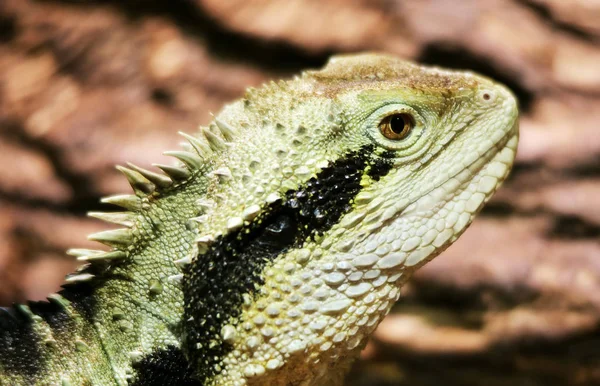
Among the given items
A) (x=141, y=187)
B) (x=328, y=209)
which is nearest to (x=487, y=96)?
(x=328, y=209)

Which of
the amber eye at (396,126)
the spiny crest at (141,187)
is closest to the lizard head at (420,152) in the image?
the amber eye at (396,126)

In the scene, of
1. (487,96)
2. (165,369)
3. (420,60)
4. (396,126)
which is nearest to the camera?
(165,369)

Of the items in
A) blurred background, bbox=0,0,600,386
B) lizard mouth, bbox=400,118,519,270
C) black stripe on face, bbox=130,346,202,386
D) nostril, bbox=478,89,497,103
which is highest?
blurred background, bbox=0,0,600,386

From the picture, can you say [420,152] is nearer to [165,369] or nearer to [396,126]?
[396,126]

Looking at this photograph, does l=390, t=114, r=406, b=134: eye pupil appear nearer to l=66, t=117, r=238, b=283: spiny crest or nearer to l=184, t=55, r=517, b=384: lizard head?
l=184, t=55, r=517, b=384: lizard head

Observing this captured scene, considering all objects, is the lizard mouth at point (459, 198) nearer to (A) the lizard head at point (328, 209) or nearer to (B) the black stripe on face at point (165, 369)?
(A) the lizard head at point (328, 209)

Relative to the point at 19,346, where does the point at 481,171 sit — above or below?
above

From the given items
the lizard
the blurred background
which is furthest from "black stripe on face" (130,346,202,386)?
the blurred background
